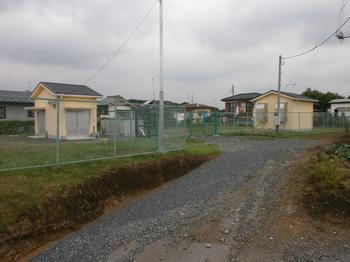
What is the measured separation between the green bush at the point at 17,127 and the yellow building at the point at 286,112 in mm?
23642

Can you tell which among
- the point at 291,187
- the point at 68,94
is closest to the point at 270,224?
the point at 291,187

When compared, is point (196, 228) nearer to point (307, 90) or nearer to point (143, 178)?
point (143, 178)

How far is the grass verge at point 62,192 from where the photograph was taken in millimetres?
5773

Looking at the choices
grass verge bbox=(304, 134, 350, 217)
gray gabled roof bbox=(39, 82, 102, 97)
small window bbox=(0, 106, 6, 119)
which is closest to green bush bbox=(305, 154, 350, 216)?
grass verge bbox=(304, 134, 350, 217)

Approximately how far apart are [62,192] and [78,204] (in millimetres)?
434

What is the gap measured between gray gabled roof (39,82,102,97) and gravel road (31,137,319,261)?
603 inches

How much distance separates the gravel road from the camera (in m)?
5.31

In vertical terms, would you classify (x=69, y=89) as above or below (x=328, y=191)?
above

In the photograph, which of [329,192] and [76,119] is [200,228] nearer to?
[329,192]

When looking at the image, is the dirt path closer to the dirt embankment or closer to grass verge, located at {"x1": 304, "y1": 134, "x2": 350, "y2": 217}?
the dirt embankment

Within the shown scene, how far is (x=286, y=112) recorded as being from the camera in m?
27.9

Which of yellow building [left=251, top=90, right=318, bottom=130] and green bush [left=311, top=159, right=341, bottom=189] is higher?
yellow building [left=251, top=90, right=318, bottom=130]

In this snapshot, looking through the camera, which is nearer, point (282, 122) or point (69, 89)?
point (69, 89)

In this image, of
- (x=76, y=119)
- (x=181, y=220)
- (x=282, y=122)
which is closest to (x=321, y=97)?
(x=282, y=122)
